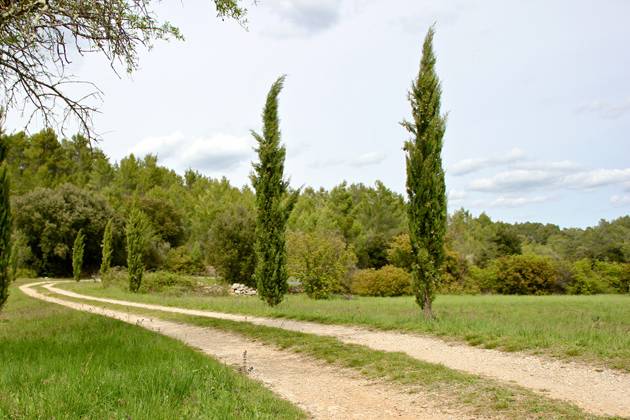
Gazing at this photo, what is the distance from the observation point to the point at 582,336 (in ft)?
27.9

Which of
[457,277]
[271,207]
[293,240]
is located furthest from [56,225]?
[457,277]

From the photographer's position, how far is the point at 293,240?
33031 millimetres

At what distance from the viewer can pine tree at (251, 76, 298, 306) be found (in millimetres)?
17578

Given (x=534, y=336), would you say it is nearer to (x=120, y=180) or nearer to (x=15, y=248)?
(x=15, y=248)

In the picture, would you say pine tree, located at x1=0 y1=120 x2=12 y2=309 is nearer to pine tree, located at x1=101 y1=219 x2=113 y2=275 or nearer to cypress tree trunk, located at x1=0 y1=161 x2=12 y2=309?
cypress tree trunk, located at x1=0 y1=161 x2=12 y2=309

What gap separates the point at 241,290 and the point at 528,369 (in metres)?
29.1

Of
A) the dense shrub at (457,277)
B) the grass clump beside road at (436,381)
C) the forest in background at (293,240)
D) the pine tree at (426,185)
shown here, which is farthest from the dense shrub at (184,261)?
the grass clump beside road at (436,381)

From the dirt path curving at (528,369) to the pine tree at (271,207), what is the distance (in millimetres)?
7063

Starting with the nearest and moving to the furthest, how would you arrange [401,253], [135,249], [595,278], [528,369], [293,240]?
[528,369], [135,249], [293,240], [401,253], [595,278]

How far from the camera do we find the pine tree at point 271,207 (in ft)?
57.7

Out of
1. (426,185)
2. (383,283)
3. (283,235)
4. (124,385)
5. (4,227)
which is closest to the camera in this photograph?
(124,385)

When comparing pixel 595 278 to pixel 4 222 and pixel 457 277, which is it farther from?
pixel 4 222

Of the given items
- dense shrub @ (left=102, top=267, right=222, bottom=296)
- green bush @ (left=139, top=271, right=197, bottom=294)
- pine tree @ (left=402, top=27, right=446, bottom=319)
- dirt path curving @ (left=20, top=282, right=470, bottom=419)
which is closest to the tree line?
pine tree @ (left=402, top=27, right=446, bottom=319)

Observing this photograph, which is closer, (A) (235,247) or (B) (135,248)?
(B) (135,248)
